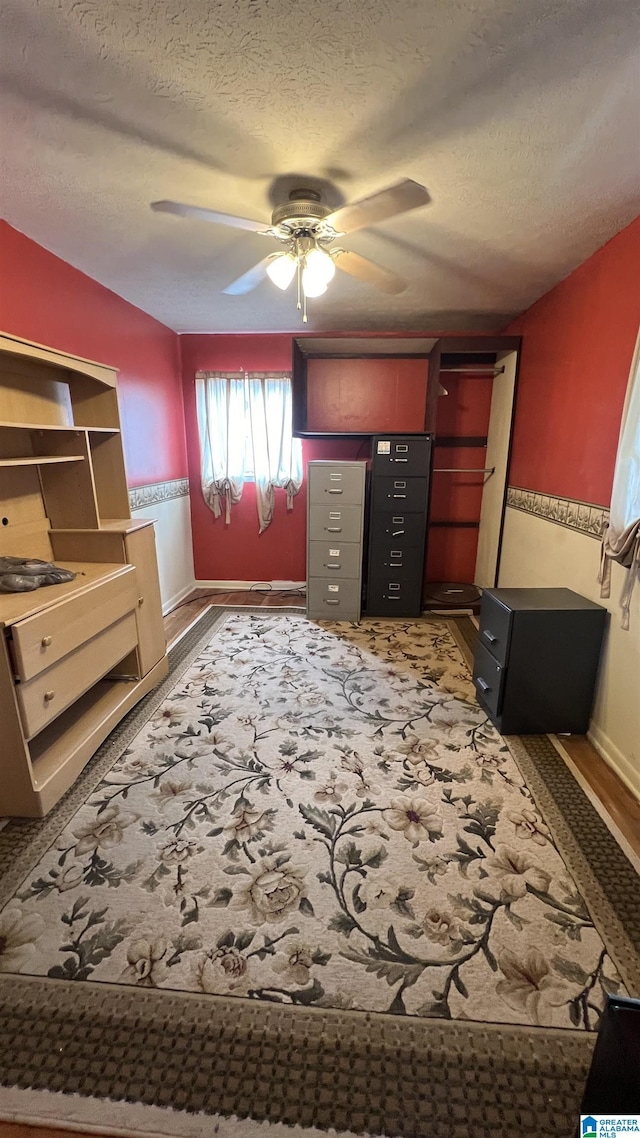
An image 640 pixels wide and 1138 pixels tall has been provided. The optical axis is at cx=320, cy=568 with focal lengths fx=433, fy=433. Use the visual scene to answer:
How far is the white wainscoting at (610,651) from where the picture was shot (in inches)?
72.3

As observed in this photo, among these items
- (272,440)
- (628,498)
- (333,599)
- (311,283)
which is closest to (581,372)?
(628,498)

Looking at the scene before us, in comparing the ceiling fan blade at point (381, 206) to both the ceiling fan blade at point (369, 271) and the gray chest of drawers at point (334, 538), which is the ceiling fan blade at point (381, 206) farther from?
the gray chest of drawers at point (334, 538)

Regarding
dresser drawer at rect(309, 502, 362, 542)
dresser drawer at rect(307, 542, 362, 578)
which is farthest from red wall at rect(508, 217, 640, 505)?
dresser drawer at rect(307, 542, 362, 578)

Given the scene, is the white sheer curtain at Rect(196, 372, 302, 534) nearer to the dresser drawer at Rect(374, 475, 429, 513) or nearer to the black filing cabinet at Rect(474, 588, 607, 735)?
the dresser drawer at Rect(374, 475, 429, 513)

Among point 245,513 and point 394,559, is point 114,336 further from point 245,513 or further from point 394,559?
point 394,559

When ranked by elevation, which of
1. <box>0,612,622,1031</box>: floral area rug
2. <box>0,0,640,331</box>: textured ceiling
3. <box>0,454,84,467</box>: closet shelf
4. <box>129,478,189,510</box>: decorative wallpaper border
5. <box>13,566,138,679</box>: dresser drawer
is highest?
<box>0,0,640,331</box>: textured ceiling

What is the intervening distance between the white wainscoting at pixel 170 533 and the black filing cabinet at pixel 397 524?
1.74 m

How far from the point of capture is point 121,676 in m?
2.44

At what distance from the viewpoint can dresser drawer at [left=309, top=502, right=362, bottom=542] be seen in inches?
134

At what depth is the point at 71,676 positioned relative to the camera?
1815mm

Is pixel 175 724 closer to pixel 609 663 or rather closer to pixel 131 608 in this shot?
pixel 131 608

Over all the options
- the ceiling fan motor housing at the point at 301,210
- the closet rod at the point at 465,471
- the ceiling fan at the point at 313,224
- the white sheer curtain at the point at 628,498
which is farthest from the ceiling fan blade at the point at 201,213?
the closet rod at the point at 465,471

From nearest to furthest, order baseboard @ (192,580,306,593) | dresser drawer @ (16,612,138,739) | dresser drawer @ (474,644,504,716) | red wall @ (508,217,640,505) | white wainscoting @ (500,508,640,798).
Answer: dresser drawer @ (16,612,138,739) → white wainscoting @ (500,508,640,798) → red wall @ (508,217,640,505) → dresser drawer @ (474,644,504,716) → baseboard @ (192,580,306,593)

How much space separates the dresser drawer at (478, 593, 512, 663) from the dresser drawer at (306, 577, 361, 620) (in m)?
1.35
